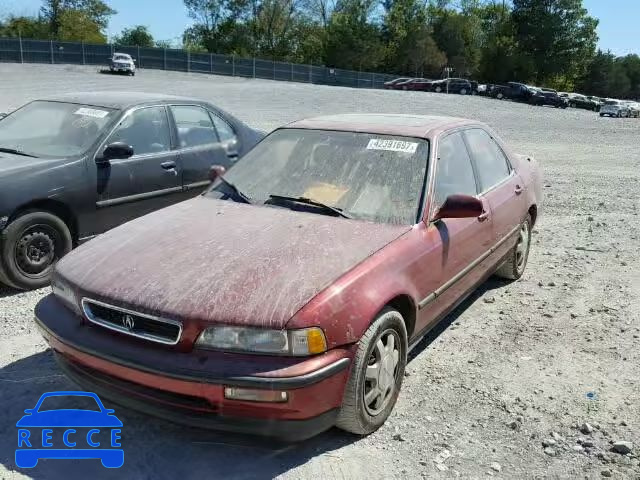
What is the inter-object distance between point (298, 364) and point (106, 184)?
357 centimetres

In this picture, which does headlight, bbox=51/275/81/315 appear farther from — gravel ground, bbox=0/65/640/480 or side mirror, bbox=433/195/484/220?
side mirror, bbox=433/195/484/220

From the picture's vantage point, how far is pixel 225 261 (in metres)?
3.11

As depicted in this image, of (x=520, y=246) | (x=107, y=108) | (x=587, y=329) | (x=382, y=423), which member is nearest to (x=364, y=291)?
(x=382, y=423)

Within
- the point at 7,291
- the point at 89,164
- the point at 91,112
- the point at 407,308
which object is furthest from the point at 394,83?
the point at 407,308

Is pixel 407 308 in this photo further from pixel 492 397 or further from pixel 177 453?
pixel 177 453

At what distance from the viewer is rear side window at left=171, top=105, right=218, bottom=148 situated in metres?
6.42

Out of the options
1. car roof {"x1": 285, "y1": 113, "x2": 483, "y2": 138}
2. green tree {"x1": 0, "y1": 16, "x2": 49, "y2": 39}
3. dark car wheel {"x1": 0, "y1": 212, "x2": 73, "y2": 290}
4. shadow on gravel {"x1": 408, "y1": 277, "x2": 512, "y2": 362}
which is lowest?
shadow on gravel {"x1": 408, "y1": 277, "x2": 512, "y2": 362}

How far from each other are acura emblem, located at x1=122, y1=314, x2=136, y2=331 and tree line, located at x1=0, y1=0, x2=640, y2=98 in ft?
251

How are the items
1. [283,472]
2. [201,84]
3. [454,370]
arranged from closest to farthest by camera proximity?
[283,472] → [454,370] → [201,84]

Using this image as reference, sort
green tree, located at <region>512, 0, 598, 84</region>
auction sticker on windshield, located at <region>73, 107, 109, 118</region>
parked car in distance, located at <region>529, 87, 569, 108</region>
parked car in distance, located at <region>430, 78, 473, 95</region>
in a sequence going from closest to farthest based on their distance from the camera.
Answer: auction sticker on windshield, located at <region>73, 107, 109, 118</region> < parked car in distance, located at <region>529, 87, 569, 108</region> < parked car in distance, located at <region>430, 78, 473, 95</region> < green tree, located at <region>512, 0, 598, 84</region>

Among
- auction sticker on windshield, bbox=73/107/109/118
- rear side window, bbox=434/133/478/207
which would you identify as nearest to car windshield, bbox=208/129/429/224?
rear side window, bbox=434/133/478/207

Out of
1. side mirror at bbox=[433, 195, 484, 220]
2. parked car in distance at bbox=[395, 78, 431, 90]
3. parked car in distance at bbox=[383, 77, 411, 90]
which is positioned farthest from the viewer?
parked car in distance at bbox=[383, 77, 411, 90]

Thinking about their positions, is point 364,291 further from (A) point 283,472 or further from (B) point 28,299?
(B) point 28,299

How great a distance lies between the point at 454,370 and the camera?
4.00 meters
